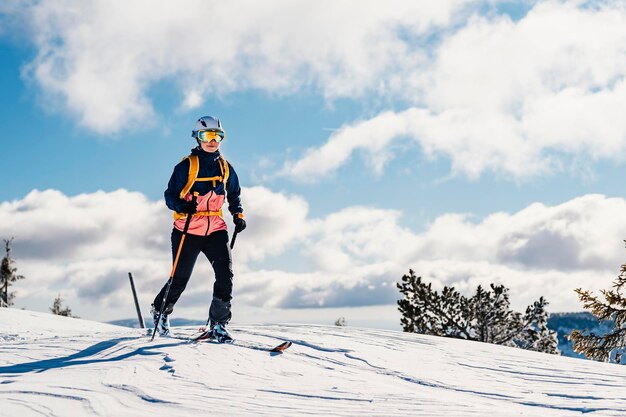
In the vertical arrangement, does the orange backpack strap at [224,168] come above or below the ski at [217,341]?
above

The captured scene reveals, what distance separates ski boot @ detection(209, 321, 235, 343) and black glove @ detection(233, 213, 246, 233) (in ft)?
4.26

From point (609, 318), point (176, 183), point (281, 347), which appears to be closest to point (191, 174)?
point (176, 183)

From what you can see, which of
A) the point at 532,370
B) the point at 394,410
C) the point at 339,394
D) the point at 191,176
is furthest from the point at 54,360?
the point at 532,370

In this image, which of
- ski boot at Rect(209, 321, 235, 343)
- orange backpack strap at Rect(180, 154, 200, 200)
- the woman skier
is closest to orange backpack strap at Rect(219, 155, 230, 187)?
the woman skier

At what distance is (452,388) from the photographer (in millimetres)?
4562

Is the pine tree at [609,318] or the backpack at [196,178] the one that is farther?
the pine tree at [609,318]

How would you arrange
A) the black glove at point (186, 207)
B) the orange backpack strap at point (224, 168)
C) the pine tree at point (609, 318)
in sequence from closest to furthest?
the black glove at point (186, 207), the orange backpack strap at point (224, 168), the pine tree at point (609, 318)

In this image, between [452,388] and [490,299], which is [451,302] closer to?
[490,299]

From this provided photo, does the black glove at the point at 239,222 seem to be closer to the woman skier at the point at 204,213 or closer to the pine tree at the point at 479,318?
the woman skier at the point at 204,213

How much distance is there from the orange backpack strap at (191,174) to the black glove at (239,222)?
855 millimetres

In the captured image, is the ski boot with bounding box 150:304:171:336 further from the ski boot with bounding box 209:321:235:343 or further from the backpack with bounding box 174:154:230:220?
the backpack with bounding box 174:154:230:220

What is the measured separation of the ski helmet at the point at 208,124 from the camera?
→ 723cm

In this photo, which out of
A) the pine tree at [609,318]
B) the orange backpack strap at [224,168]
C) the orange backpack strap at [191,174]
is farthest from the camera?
the pine tree at [609,318]

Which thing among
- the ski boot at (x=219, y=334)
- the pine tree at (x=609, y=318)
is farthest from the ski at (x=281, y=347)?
the pine tree at (x=609, y=318)
